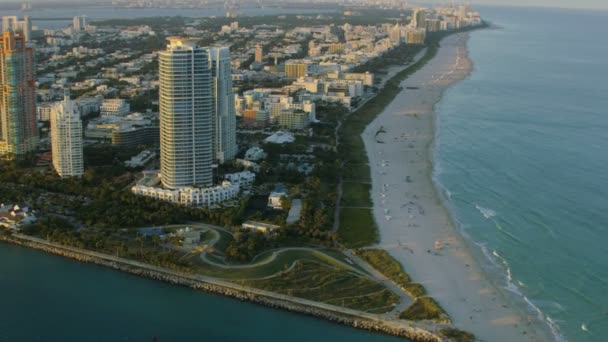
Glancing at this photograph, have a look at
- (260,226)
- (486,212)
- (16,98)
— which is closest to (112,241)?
(260,226)

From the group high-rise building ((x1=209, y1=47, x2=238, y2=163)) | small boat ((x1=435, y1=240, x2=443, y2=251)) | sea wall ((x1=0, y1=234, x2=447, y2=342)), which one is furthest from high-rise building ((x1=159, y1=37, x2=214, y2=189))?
small boat ((x1=435, y1=240, x2=443, y2=251))

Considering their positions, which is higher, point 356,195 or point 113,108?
point 113,108

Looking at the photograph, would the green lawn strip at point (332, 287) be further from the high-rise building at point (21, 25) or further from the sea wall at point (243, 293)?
the high-rise building at point (21, 25)

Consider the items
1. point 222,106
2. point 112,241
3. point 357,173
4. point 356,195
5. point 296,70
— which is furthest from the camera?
point 296,70

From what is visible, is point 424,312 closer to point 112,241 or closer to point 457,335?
point 457,335

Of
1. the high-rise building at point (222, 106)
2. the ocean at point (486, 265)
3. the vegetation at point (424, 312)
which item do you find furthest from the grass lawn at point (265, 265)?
the high-rise building at point (222, 106)

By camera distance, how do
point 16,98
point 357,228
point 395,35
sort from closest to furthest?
point 357,228
point 16,98
point 395,35

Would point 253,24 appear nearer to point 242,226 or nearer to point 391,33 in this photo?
point 391,33
